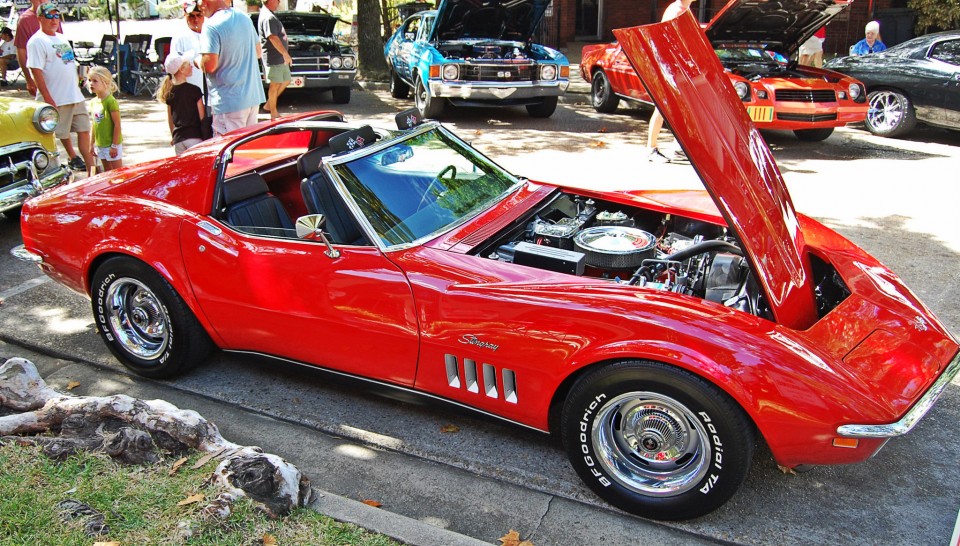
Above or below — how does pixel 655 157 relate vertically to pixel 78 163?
below

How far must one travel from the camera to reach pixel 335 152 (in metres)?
4.00

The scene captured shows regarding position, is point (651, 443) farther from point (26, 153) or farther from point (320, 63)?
point (320, 63)

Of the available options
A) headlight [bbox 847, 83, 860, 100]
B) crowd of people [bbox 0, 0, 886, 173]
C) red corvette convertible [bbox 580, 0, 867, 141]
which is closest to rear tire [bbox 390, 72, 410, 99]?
red corvette convertible [bbox 580, 0, 867, 141]

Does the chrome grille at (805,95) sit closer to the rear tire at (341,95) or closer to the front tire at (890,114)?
the front tire at (890,114)

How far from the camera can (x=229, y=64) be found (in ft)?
22.4

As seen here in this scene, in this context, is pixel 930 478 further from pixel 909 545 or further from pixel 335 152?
pixel 335 152

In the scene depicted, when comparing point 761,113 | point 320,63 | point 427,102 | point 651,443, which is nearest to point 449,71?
point 427,102

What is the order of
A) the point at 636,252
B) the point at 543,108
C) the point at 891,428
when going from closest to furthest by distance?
the point at 891,428 → the point at 636,252 → the point at 543,108

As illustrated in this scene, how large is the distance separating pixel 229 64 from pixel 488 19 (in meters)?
5.59

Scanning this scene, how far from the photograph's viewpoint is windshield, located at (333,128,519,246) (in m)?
3.68

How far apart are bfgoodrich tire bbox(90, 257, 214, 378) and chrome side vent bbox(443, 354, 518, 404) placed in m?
1.61

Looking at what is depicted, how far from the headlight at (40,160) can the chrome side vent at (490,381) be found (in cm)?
522

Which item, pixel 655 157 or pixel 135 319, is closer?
pixel 135 319

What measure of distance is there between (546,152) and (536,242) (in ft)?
19.3
